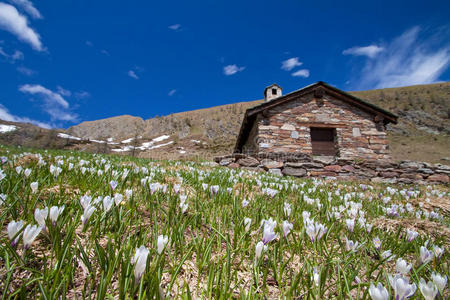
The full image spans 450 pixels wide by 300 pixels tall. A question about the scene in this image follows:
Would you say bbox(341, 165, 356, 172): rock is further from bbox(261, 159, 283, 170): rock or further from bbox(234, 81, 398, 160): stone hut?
bbox(261, 159, 283, 170): rock

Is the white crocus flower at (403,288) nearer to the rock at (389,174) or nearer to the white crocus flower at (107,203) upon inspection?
the white crocus flower at (107,203)

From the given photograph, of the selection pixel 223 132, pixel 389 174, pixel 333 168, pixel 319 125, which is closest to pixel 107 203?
pixel 333 168

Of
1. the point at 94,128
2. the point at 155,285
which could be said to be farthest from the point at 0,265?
the point at 94,128

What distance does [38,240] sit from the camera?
1217 millimetres

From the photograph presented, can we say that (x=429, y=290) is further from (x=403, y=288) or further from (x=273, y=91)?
(x=273, y=91)

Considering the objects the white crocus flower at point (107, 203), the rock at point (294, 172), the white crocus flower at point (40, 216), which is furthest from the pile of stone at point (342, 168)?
the white crocus flower at point (40, 216)

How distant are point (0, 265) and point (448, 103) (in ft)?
236

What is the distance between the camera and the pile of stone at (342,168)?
955 centimetres

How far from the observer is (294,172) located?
30.8 ft

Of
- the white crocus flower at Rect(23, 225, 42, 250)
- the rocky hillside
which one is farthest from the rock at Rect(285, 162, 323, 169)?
the white crocus flower at Rect(23, 225, 42, 250)

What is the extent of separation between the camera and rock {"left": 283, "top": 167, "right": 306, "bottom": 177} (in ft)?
30.6

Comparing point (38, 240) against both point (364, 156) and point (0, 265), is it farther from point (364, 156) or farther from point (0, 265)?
point (364, 156)

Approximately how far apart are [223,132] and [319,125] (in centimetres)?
4676

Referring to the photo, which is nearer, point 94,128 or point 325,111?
point 325,111
